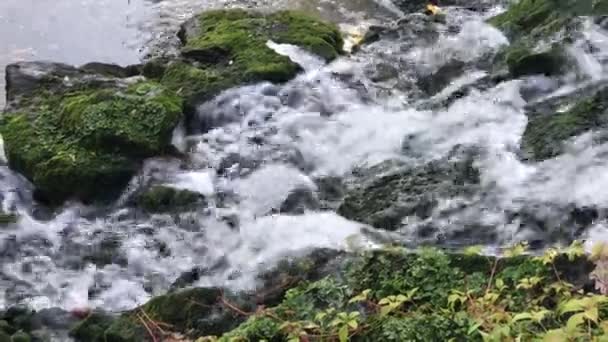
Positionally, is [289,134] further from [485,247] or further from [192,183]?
[485,247]

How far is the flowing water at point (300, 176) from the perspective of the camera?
217 inches

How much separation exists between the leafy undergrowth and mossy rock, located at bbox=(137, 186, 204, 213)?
6.15 ft

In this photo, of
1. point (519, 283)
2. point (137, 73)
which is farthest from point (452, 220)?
point (137, 73)

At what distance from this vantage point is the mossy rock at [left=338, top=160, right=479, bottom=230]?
18.6 ft

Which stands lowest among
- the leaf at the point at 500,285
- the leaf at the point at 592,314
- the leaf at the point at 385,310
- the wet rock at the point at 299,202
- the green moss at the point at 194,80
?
the wet rock at the point at 299,202

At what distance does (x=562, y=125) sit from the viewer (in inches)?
238

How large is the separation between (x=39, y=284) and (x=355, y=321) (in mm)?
2843

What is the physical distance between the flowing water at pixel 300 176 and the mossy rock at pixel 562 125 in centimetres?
12

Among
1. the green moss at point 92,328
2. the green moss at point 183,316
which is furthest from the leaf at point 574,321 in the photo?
the green moss at point 92,328

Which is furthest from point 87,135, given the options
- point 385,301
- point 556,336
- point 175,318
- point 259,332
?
point 556,336

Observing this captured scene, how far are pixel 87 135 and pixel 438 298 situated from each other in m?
3.80

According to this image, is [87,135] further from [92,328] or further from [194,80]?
[92,328]

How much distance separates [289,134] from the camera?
7.06 m

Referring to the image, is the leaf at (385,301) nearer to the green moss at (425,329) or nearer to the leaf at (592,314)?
the green moss at (425,329)
